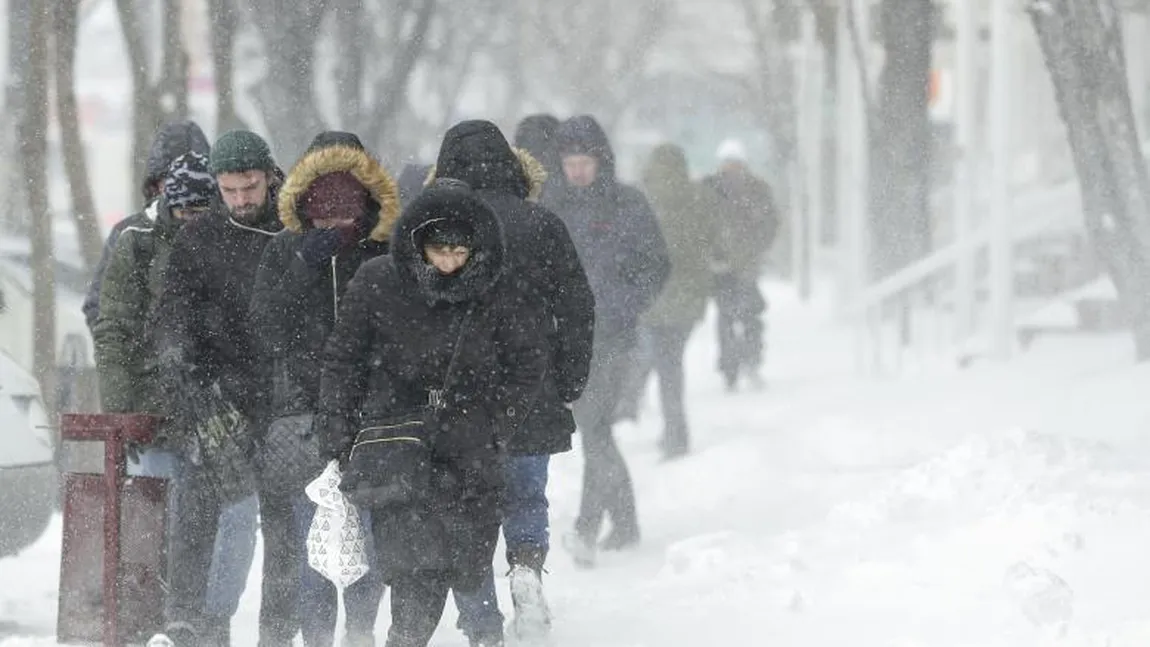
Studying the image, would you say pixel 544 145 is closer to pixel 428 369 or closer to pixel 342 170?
pixel 342 170

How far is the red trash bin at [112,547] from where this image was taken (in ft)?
22.6

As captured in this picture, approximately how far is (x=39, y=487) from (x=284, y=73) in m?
8.40

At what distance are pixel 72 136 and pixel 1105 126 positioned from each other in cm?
596

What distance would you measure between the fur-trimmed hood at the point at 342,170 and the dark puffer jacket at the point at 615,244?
10.0ft

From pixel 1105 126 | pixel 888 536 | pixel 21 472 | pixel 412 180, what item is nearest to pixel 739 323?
pixel 1105 126

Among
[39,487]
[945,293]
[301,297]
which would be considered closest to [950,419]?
[39,487]

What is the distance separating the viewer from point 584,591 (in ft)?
29.2

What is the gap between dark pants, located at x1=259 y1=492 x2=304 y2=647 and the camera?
6.87 meters

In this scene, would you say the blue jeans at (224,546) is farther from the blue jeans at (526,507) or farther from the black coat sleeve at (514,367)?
the black coat sleeve at (514,367)

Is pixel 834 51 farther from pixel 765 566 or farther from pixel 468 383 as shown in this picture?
pixel 468 383

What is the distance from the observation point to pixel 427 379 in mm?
5832

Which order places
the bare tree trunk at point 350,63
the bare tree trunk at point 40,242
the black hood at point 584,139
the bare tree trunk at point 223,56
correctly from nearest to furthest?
the black hood at point 584,139, the bare tree trunk at point 40,242, the bare tree trunk at point 223,56, the bare tree trunk at point 350,63

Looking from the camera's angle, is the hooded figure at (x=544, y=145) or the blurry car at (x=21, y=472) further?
the hooded figure at (x=544, y=145)

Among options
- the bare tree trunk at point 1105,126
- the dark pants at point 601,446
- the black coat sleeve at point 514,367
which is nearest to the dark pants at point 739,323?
the bare tree trunk at point 1105,126
